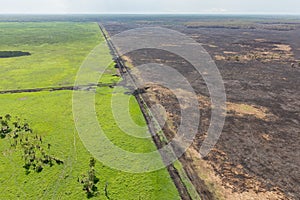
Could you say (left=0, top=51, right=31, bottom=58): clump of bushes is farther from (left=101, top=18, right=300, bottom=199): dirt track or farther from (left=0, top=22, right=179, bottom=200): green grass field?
(left=101, top=18, right=300, bottom=199): dirt track

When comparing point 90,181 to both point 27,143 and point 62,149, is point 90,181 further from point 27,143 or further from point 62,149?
point 27,143

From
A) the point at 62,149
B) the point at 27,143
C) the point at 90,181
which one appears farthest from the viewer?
the point at 27,143

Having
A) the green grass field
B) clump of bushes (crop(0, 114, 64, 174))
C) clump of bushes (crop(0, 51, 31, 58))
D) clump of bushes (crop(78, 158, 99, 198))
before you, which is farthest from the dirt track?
clump of bushes (crop(0, 51, 31, 58))

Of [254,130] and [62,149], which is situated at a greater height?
[62,149]

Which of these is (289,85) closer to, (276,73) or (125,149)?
(276,73)

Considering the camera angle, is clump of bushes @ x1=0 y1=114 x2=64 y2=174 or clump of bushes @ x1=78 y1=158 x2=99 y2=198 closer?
clump of bushes @ x1=78 y1=158 x2=99 y2=198

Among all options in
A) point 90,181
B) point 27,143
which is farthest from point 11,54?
point 90,181

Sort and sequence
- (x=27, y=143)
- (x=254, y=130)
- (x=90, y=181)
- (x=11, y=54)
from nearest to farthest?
(x=90, y=181), (x=27, y=143), (x=254, y=130), (x=11, y=54)

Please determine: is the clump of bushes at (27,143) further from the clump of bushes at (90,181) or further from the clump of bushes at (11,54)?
the clump of bushes at (11,54)

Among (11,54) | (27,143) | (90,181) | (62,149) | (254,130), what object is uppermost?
(11,54)
